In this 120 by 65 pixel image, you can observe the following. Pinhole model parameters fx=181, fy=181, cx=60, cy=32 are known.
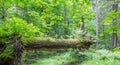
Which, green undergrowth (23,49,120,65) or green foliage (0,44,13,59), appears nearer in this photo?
green foliage (0,44,13,59)

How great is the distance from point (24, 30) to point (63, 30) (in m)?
14.5

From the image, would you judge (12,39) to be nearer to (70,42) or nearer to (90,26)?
(70,42)

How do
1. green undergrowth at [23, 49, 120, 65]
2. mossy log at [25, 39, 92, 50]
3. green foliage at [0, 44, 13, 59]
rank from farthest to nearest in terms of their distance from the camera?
1. green undergrowth at [23, 49, 120, 65]
2. mossy log at [25, 39, 92, 50]
3. green foliage at [0, 44, 13, 59]

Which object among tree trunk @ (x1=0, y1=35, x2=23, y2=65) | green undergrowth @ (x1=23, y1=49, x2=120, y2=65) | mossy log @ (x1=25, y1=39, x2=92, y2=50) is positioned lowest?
green undergrowth @ (x1=23, y1=49, x2=120, y2=65)

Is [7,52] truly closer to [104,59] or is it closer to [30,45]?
[30,45]

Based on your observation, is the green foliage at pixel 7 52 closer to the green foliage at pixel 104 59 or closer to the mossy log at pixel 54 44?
the mossy log at pixel 54 44

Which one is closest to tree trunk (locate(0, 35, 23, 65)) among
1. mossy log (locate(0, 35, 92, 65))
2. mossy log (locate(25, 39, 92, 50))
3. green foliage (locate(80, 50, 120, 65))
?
mossy log (locate(0, 35, 92, 65))

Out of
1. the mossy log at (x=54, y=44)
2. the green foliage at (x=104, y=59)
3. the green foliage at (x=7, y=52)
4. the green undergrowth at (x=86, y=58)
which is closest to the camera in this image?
the green foliage at (x=7, y=52)

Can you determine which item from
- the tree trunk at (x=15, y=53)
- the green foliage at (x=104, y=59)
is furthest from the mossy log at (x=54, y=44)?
the tree trunk at (x=15, y=53)

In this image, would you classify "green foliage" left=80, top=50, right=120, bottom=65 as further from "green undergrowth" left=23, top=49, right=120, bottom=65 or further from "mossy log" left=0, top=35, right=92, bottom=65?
"mossy log" left=0, top=35, right=92, bottom=65

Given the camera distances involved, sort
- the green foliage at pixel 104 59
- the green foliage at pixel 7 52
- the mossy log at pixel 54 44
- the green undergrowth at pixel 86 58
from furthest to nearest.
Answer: the green undergrowth at pixel 86 58 < the green foliage at pixel 104 59 < the mossy log at pixel 54 44 < the green foliage at pixel 7 52

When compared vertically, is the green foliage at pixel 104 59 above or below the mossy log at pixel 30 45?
below

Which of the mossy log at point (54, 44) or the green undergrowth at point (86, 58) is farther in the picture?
the green undergrowth at point (86, 58)

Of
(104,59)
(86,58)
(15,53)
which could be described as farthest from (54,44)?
(15,53)
